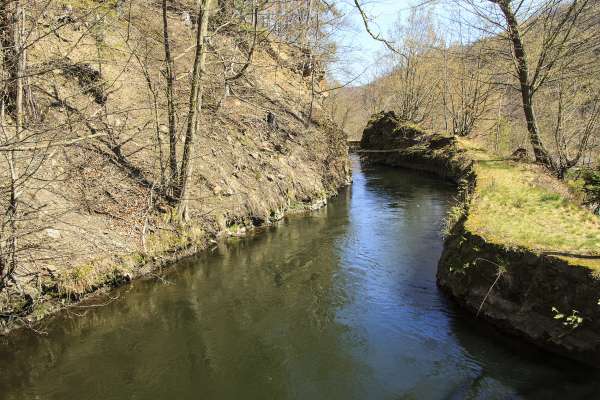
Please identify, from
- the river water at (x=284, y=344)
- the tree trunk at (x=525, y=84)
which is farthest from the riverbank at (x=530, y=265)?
the tree trunk at (x=525, y=84)

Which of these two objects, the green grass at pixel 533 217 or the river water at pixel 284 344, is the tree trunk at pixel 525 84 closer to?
the green grass at pixel 533 217

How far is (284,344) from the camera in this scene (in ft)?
26.3

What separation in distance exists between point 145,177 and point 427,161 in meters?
22.0

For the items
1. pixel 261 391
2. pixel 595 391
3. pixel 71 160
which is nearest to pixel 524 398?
pixel 595 391

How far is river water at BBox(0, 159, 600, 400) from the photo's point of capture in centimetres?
677

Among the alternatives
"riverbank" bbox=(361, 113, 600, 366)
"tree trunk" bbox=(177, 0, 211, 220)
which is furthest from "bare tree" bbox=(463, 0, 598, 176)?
"tree trunk" bbox=(177, 0, 211, 220)

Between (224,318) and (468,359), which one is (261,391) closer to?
(224,318)

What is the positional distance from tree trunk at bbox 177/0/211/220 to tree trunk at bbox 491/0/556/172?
34.9ft

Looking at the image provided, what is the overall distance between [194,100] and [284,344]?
736 cm

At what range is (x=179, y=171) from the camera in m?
13.0

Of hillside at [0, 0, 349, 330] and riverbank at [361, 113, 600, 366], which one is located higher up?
hillside at [0, 0, 349, 330]

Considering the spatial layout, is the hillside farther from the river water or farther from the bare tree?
the bare tree

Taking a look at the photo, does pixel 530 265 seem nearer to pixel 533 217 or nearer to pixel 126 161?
pixel 533 217

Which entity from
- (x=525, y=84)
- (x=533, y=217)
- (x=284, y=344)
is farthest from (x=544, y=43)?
(x=284, y=344)
